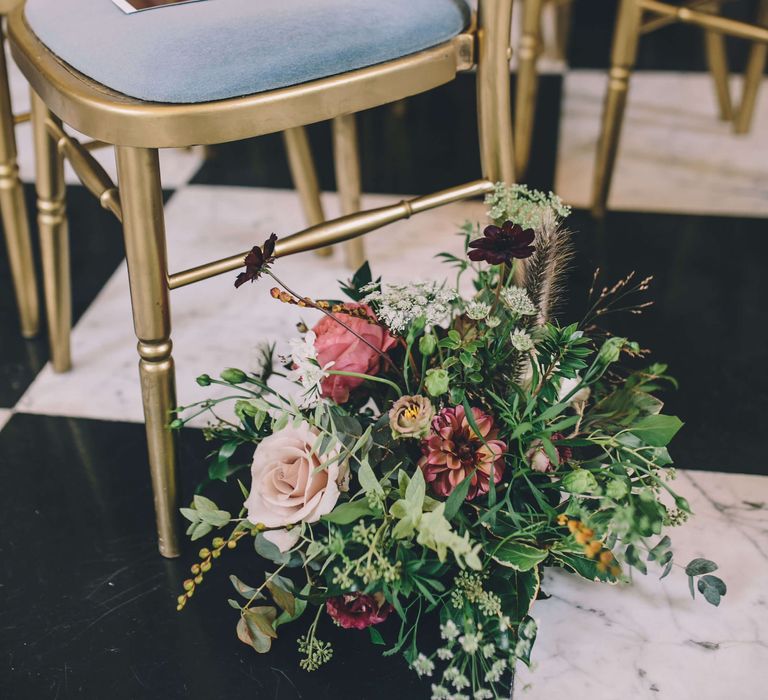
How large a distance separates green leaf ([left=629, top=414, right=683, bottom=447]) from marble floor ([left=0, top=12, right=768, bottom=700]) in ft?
0.58


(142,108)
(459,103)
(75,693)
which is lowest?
(75,693)

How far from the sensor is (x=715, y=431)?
108 centimetres

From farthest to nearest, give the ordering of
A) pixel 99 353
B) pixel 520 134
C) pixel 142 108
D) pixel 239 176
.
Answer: pixel 239 176 < pixel 520 134 < pixel 99 353 < pixel 142 108

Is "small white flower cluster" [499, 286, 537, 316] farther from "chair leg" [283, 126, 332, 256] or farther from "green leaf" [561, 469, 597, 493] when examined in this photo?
"chair leg" [283, 126, 332, 256]

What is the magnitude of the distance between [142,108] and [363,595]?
453 millimetres

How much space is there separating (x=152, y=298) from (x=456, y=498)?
0.31 meters

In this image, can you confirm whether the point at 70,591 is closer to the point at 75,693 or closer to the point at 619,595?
the point at 75,693

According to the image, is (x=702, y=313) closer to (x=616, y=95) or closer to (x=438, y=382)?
(x=616, y=95)

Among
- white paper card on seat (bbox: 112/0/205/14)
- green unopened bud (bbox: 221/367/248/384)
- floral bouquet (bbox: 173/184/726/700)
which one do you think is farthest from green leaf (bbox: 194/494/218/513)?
white paper card on seat (bbox: 112/0/205/14)

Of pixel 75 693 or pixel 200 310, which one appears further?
pixel 200 310

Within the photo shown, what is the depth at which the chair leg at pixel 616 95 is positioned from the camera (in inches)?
52.7

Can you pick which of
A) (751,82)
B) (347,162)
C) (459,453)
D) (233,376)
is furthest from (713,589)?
(751,82)

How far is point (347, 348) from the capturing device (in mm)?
838

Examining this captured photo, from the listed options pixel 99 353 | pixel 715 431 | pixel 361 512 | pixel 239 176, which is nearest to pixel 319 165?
pixel 239 176
